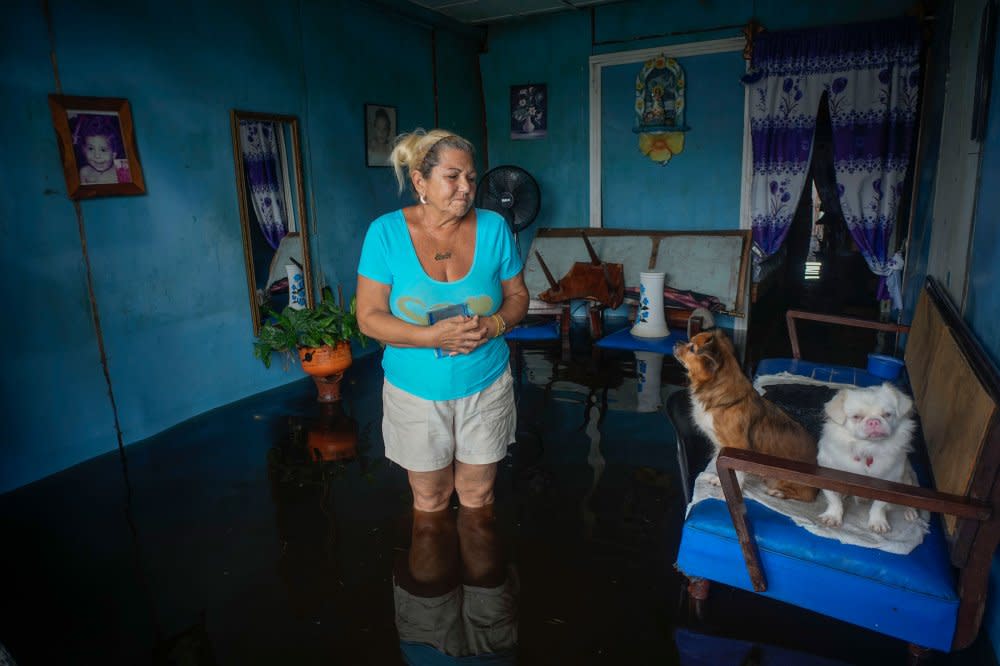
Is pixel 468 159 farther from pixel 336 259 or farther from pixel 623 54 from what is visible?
pixel 623 54

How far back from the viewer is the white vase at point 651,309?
5.59 metres

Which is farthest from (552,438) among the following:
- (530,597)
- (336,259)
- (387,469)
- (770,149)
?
(770,149)

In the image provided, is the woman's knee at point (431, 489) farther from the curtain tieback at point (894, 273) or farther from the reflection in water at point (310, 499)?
the curtain tieback at point (894, 273)

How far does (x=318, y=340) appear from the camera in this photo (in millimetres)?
4262

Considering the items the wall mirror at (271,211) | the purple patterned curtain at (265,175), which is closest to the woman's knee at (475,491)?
the wall mirror at (271,211)

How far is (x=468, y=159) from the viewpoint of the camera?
7.03ft

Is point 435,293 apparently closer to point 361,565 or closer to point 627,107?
point 361,565

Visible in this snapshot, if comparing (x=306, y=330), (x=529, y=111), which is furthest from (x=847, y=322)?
(x=529, y=111)

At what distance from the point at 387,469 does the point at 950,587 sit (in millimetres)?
2451

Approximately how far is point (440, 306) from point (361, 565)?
3.74 ft

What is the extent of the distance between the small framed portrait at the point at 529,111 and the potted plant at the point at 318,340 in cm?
342

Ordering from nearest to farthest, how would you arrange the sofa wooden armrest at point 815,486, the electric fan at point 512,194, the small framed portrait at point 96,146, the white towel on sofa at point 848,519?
the sofa wooden armrest at point 815,486, the white towel on sofa at point 848,519, the small framed portrait at point 96,146, the electric fan at point 512,194

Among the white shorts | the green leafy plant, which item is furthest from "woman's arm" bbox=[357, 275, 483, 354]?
the green leafy plant

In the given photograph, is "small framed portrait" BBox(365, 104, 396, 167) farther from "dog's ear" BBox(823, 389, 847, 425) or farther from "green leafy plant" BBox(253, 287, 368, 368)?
"dog's ear" BBox(823, 389, 847, 425)
